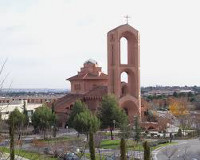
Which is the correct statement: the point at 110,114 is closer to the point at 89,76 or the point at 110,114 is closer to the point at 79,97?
the point at 79,97

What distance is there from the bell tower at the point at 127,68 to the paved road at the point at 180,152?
489 inches

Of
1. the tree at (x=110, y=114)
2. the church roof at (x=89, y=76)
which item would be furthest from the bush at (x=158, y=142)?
the church roof at (x=89, y=76)

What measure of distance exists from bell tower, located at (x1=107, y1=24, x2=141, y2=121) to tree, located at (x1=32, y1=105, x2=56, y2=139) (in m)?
9.17

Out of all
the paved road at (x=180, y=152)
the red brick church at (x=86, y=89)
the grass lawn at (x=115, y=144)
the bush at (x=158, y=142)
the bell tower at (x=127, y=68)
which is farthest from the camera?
the red brick church at (x=86, y=89)

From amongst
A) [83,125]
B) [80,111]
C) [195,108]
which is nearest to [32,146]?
[83,125]

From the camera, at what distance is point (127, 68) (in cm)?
4819

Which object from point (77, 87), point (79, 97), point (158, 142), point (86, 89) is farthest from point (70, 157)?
point (77, 87)

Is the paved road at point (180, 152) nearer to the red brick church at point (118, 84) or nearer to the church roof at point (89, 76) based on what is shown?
the red brick church at point (118, 84)

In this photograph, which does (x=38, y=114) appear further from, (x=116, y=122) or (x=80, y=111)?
(x=116, y=122)

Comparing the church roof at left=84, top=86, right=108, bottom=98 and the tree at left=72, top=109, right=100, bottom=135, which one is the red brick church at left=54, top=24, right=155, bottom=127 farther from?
the tree at left=72, top=109, right=100, bottom=135

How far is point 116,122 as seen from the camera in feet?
127

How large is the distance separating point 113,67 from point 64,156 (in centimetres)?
2142

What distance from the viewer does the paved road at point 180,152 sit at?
28.3m

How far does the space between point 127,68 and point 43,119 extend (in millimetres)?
12858
